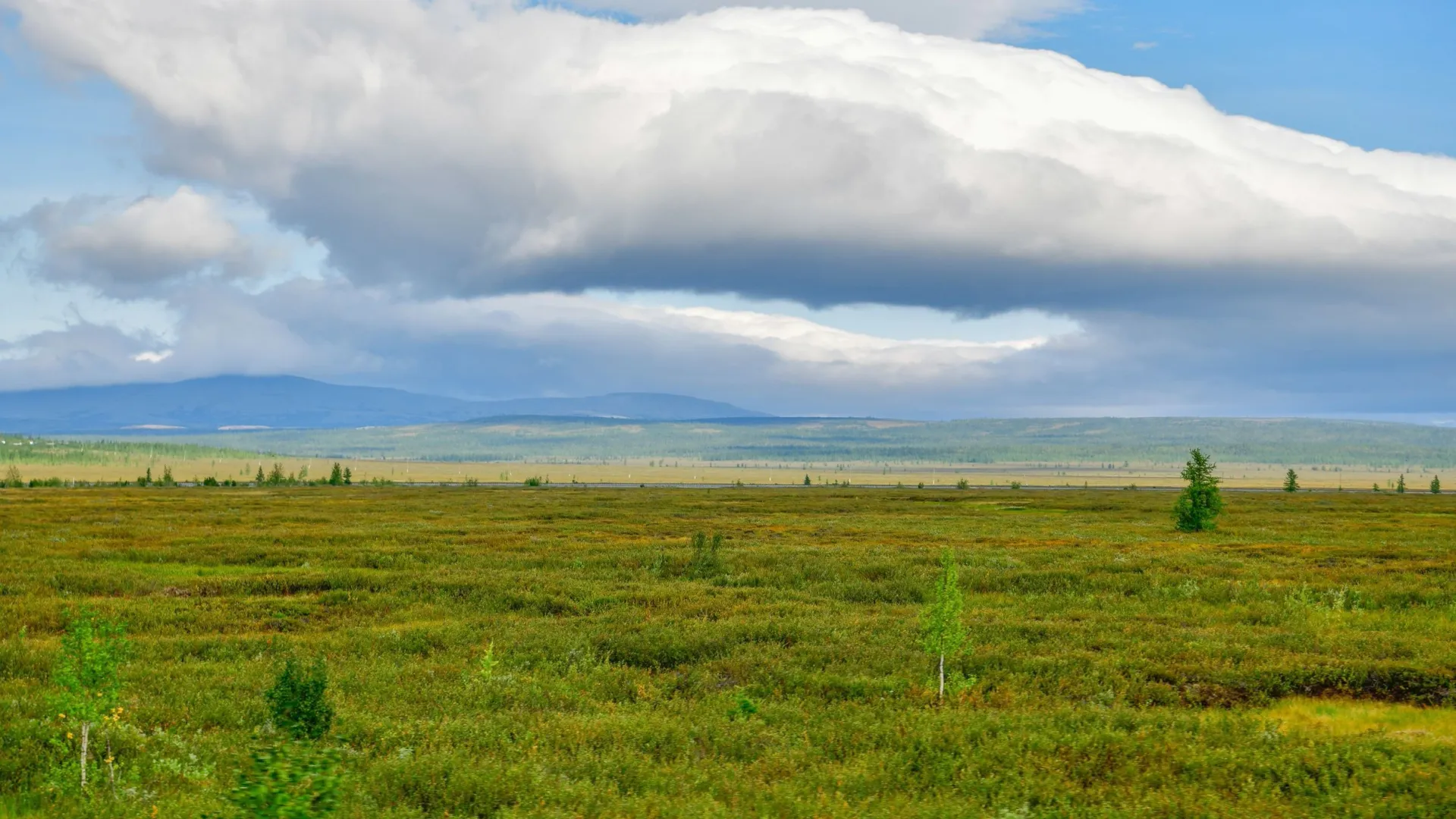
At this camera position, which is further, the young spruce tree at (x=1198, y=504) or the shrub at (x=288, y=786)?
the young spruce tree at (x=1198, y=504)

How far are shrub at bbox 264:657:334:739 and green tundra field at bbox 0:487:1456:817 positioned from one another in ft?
2.23

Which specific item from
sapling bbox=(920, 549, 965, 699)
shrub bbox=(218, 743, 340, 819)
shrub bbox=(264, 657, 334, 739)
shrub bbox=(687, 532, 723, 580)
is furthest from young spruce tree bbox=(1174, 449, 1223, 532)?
shrub bbox=(218, 743, 340, 819)

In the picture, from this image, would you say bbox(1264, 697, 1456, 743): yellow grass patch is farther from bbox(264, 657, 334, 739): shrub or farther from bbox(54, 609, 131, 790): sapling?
bbox(54, 609, 131, 790): sapling

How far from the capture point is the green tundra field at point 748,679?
1253cm

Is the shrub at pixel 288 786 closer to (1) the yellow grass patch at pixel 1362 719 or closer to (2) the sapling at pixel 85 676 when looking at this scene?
(2) the sapling at pixel 85 676

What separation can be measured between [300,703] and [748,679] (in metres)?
8.92

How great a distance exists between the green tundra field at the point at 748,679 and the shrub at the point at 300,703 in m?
0.68

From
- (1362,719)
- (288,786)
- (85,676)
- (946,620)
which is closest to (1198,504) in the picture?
(1362,719)

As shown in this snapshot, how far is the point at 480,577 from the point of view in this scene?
110ft

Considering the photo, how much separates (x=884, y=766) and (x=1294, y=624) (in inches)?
681

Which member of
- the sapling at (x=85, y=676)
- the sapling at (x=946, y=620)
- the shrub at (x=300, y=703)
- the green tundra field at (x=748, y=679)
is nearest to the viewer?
the sapling at (x=85, y=676)

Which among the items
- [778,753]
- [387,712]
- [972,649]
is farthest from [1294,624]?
[387,712]

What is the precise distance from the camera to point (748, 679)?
19891 millimetres

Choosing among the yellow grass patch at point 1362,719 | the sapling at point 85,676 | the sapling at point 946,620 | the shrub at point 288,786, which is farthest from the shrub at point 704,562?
the shrub at point 288,786
